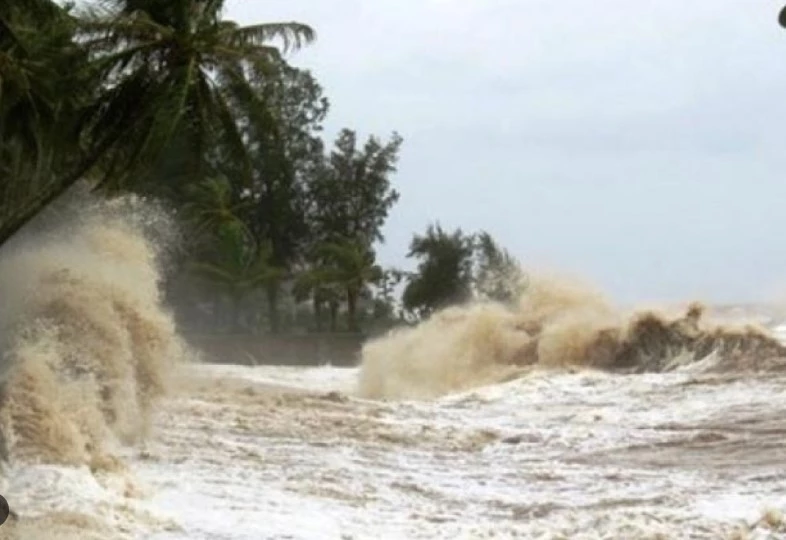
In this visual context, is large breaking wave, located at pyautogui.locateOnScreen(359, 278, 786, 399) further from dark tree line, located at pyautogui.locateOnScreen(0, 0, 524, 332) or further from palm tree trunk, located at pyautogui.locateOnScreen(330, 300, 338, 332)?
palm tree trunk, located at pyautogui.locateOnScreen(330, 300, 338, 332)

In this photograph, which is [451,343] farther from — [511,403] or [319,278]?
[319,278]

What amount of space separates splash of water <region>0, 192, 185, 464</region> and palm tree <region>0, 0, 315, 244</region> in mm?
1464

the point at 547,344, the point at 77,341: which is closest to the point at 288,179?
the point at 547,344

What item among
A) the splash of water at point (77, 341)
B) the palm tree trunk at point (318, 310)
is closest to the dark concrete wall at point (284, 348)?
the palm tree trunk at point (318, 310)

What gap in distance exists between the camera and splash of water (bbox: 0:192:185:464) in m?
13.6

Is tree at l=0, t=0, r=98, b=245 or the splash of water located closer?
the splash of water

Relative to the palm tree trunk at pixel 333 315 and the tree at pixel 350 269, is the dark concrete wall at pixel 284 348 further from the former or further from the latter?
the palm tree trunk at pixel 333 315

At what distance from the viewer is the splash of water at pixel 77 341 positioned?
13586mm

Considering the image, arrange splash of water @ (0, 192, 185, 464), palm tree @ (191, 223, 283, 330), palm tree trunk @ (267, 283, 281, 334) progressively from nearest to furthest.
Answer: splash of water @ (0, 192, 185, 464) < palm tree @ (191, 223, 283, 330) < palm tree trunk @ (267, 283, 281, 334)

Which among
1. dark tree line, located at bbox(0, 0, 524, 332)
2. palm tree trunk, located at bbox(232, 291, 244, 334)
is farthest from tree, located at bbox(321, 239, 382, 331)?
dark tree line, located at bbox(0, 0, 524, 332)

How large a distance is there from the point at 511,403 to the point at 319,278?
25754 millimetres

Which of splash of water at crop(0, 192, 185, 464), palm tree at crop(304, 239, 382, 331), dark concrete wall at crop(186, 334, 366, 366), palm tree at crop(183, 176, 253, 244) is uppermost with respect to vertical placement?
palm tree at crop(183, 176, 253, 244)

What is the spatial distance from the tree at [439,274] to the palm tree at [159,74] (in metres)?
27.9

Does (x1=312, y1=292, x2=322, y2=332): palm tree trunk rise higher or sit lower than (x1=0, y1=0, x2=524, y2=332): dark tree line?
lower
